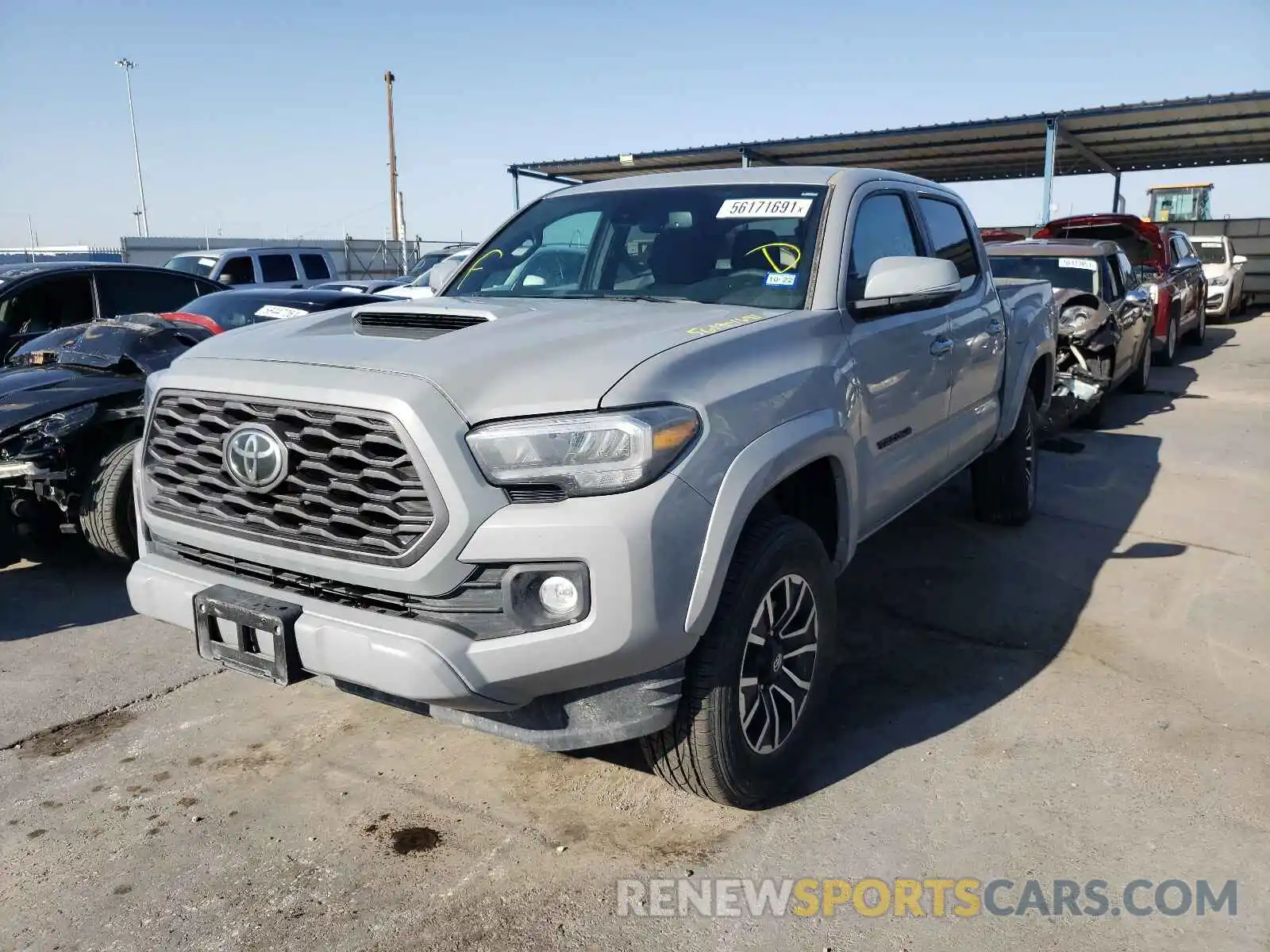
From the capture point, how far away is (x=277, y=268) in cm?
1483

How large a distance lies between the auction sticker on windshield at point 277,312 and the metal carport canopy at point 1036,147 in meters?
10.7

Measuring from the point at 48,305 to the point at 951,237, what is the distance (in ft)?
21.9

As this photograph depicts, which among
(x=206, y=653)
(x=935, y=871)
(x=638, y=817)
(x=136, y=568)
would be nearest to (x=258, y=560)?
(x=206, y=653)

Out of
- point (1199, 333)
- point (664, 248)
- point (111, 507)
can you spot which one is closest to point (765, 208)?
point (664, 248)

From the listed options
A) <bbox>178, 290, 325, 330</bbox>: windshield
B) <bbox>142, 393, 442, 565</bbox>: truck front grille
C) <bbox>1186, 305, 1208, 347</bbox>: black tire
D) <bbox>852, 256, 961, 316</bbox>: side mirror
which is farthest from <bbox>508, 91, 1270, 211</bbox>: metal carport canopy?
<bbox>142, 393, 442, 565</bbox>: truck front grille

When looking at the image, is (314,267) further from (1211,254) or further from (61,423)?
(1211,254)

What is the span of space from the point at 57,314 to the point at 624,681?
710 centimetres

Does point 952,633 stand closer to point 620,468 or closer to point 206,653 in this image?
point 620,468

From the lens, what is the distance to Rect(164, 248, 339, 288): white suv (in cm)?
1384

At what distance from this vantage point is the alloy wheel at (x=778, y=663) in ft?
9.31

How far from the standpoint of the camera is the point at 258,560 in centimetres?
265

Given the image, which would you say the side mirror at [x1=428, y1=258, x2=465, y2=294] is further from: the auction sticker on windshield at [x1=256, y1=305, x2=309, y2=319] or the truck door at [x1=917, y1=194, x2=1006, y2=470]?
the auction sticker on windshield at [x1=256, y1=305, x2=309, y2=319]

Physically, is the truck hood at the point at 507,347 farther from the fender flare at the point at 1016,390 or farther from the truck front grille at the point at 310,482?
the fender flare at the point at 1016,390

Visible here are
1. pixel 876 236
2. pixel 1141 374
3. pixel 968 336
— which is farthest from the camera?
pixel 1141 374
